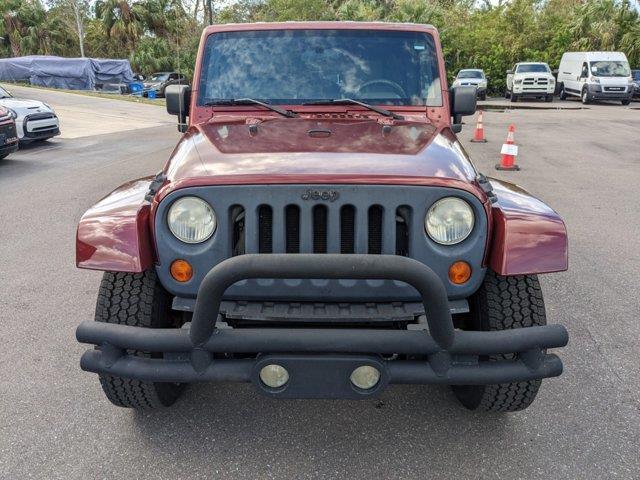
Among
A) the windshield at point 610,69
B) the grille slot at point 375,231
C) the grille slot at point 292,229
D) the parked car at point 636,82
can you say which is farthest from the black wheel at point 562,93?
the grille slot at point 292,229

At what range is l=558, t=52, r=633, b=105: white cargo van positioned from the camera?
24828 millimetres

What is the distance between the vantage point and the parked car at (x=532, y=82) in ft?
89.6

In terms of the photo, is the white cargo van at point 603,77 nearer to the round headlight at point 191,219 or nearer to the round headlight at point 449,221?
the round headlight at point 449,221

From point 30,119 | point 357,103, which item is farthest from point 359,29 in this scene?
point 30,119

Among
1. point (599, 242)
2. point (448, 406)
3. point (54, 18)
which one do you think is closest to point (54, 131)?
point (599, 242)

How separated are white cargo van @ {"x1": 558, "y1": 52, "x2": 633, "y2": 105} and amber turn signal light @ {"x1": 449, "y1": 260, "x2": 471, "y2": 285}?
1029 inches

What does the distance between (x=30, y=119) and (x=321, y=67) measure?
11.1m

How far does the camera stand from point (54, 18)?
151 feet

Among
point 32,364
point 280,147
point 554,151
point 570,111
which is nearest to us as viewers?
point 280,147

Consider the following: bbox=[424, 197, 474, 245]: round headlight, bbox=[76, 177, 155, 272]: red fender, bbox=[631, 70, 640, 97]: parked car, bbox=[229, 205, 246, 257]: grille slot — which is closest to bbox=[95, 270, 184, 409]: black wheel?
bbox=[76, 177, 155, 272]: red fender

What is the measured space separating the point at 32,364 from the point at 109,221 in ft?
4.82

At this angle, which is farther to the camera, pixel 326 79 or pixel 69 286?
pixel 69 286

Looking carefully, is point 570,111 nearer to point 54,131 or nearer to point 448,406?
point 54,131

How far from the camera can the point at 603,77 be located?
25031mm
